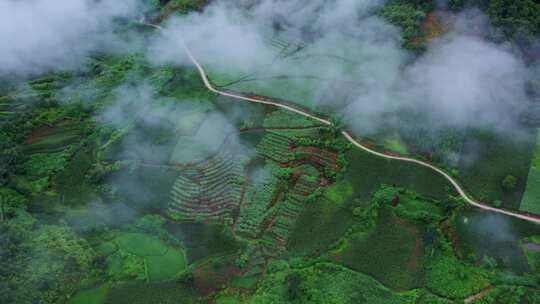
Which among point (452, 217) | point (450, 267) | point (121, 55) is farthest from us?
point (121, 55)

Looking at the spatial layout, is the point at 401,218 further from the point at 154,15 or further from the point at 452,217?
the point at 154,15

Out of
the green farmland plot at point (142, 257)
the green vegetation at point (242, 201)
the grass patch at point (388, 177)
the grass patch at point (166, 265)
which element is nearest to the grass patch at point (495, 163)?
the green vegetation at point (242, 201)

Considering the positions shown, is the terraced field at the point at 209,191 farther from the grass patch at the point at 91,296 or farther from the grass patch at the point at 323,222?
the grass patch at the point at 91,296

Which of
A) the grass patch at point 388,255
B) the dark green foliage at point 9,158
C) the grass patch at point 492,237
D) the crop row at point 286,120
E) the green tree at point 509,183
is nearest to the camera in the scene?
the grass patch at point 388,255

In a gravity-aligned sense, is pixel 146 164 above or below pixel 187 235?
above

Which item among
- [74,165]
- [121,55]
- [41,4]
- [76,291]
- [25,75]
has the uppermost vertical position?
[41,4]

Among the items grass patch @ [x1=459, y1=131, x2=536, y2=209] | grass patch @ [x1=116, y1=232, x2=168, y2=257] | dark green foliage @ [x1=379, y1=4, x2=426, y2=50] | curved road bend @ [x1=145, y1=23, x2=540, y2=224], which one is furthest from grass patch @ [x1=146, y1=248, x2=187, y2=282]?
dark green foliage @ [x1=379, y1=4, x2=426, y2=50]

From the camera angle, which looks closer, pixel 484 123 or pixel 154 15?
pixel 484 123

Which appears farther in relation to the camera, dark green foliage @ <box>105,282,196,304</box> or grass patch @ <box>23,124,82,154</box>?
grass patch @ <box>23,124,82,154</box>

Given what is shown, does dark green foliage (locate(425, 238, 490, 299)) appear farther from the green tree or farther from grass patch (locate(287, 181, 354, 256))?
the green tree

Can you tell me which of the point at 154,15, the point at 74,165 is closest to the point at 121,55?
the point at 154,15

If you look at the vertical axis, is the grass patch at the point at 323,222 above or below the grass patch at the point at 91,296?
above
